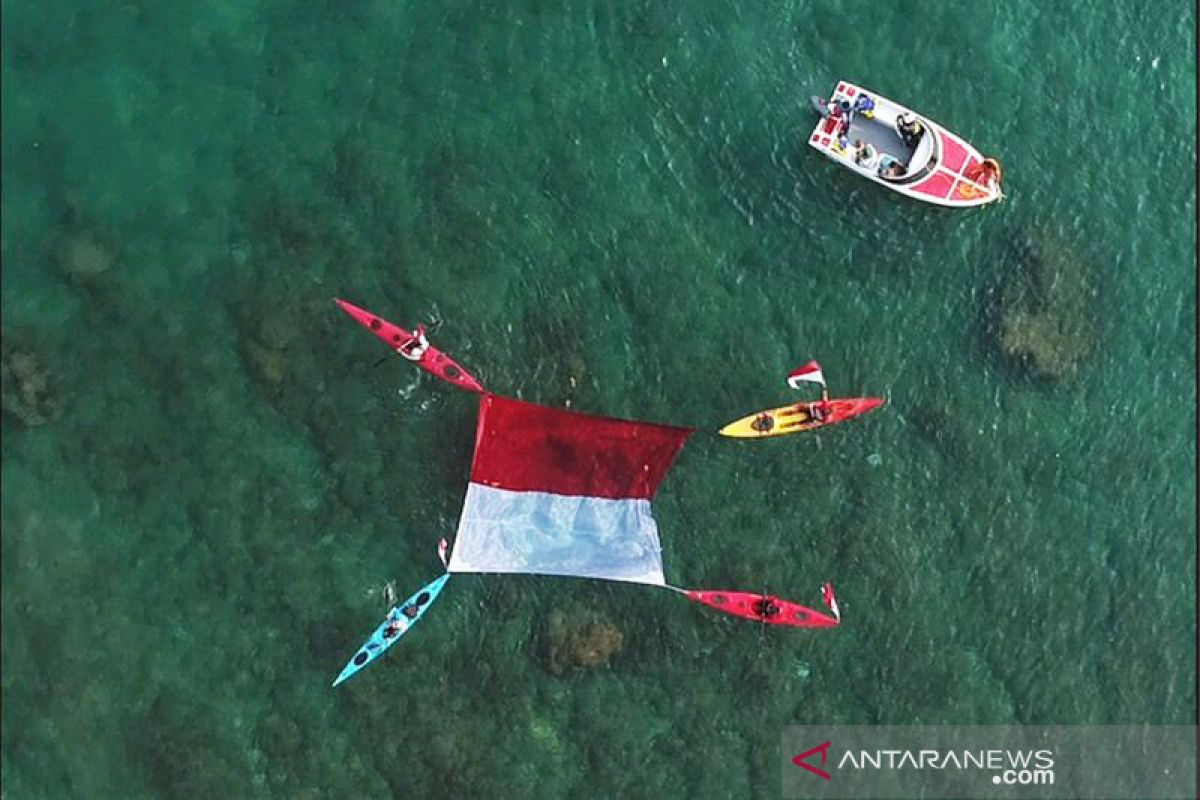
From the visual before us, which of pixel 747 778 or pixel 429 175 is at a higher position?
pixel 429 175

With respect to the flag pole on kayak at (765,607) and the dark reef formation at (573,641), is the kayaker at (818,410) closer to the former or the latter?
the flag pole on kayak at (765,607)

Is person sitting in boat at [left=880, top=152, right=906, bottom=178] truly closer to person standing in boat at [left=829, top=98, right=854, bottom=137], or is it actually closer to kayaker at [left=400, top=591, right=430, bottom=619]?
person standing in boat at [left=829, top=98, right=854, bottom=137]

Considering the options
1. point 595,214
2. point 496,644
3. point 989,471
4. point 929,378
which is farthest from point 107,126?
point 989,471

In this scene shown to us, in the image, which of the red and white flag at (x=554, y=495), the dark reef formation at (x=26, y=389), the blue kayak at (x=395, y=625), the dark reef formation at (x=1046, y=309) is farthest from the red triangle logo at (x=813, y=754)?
the dark reef formation at (x=26, y=389)

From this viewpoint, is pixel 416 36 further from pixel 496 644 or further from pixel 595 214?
pixel 496 644

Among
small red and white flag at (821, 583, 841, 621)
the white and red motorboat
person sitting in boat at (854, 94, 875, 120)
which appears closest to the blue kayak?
small red and white flag at (821, 583, 841, 621)

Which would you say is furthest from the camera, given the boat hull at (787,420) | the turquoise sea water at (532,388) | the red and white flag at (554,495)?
the turquoise sea water at (532,388)
